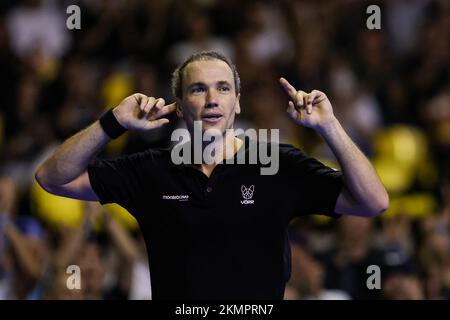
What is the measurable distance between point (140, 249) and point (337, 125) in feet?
11.1

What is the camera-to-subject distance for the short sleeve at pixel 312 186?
12.8 feet

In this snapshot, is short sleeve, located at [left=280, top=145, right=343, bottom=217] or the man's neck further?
the man's neck

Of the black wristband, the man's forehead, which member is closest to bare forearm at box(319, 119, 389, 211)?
the man's forehead

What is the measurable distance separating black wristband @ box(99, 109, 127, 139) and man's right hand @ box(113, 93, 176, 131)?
0.05ft

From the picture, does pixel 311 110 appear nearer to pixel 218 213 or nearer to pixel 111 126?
pixel 218 213

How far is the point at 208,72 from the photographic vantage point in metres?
4.00

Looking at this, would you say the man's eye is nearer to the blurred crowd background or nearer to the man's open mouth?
the man's open mouth

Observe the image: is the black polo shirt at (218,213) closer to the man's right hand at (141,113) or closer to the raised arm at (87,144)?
the raised arm at (87,144)

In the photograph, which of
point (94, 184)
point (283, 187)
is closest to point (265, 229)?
point (283, 187)

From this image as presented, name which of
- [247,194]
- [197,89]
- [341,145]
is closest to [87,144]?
[197,89]

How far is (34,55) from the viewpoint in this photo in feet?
31.2

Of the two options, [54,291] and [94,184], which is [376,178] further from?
[54,291]

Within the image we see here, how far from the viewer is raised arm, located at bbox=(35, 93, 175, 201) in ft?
12.7

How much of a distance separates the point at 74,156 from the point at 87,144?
0.07 meters
